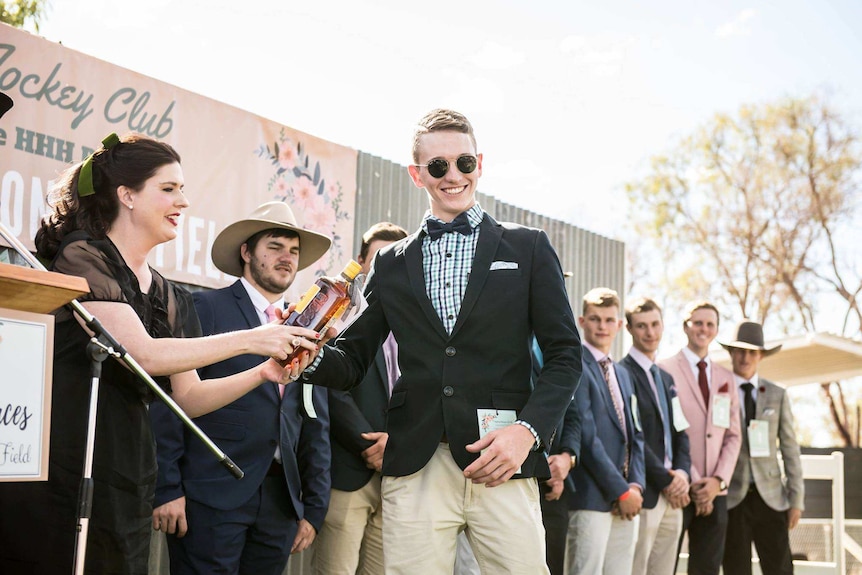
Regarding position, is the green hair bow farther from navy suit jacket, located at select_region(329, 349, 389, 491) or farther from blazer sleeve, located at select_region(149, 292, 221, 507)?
navy suit jacket, located at select_region(329, 349, 389, 491)

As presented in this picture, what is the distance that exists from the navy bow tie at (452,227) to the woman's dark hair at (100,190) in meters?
0.94

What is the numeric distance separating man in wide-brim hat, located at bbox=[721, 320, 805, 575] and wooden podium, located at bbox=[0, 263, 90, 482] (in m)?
5.40

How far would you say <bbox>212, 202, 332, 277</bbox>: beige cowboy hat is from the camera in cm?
443

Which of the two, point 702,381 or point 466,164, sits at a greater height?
point 466,164

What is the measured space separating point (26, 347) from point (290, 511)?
1979mm

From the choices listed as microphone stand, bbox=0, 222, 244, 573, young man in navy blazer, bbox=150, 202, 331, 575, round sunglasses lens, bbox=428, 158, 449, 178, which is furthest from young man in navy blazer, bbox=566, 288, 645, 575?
microphone stand, bbox=0, 222, 244, 573

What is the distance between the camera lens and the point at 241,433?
3.92m

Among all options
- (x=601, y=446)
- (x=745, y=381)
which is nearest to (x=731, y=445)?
(x=745, y=381)

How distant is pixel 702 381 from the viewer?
666 centimetres

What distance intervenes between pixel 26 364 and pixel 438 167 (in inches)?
49.5

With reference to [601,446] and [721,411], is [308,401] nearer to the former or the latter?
[601,446]

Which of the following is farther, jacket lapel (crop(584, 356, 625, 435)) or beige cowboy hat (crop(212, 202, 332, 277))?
jacket lapel (crop(584, 356, 625, 435))

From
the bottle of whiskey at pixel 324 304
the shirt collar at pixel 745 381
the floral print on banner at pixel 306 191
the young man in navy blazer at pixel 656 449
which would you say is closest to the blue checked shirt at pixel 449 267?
the bottle of whiskey at pixel 324 304

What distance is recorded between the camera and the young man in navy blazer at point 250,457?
3.79 metres
